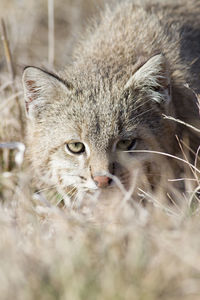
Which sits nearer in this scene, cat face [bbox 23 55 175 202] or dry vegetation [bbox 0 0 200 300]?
dry vegetation [bbox 0 0 200 300]

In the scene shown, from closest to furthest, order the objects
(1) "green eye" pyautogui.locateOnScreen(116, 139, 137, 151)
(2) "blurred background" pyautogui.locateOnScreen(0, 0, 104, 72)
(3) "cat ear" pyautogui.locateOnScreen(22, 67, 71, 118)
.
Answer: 1. (1) "green eye" pyautogui.locateOnScreen(116, 139, 137, 151)
2. (3) "cat ear" pyautogui.locateOnScreen(22, 67, 71, 118)
3. (2) "blurred background" pyautogui.locateOnScreen(0, 0, 104, 72)

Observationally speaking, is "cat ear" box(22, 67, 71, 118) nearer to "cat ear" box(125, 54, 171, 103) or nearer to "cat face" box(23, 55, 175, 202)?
"cat face" box(23, 55, 175, 202)

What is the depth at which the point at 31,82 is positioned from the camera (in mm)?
4352

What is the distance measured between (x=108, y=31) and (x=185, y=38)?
814mm

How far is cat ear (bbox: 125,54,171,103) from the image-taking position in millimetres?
4129

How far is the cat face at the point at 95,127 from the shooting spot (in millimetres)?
3949

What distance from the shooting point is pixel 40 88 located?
4344mm

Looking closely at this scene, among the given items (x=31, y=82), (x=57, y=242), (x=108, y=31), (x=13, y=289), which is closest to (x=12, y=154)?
(x=31, y=82)

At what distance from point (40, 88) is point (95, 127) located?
69cm

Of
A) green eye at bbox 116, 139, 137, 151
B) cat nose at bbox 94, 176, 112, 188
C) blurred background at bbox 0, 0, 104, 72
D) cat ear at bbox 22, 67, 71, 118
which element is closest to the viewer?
cat nose at bbox 94, 176, 112, 188

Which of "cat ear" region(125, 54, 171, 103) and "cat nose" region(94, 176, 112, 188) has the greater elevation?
"cat ear" region(125, 54, 171, 103)

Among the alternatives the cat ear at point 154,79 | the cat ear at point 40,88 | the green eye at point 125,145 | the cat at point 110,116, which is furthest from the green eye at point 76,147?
the cat ear at point 154,79

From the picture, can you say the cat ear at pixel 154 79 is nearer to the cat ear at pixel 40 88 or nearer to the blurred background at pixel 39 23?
the cat ear at pixel 40 88

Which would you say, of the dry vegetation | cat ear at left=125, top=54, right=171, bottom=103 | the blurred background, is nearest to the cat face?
cat ear at left=125, top=54, right=171, bottom=103
